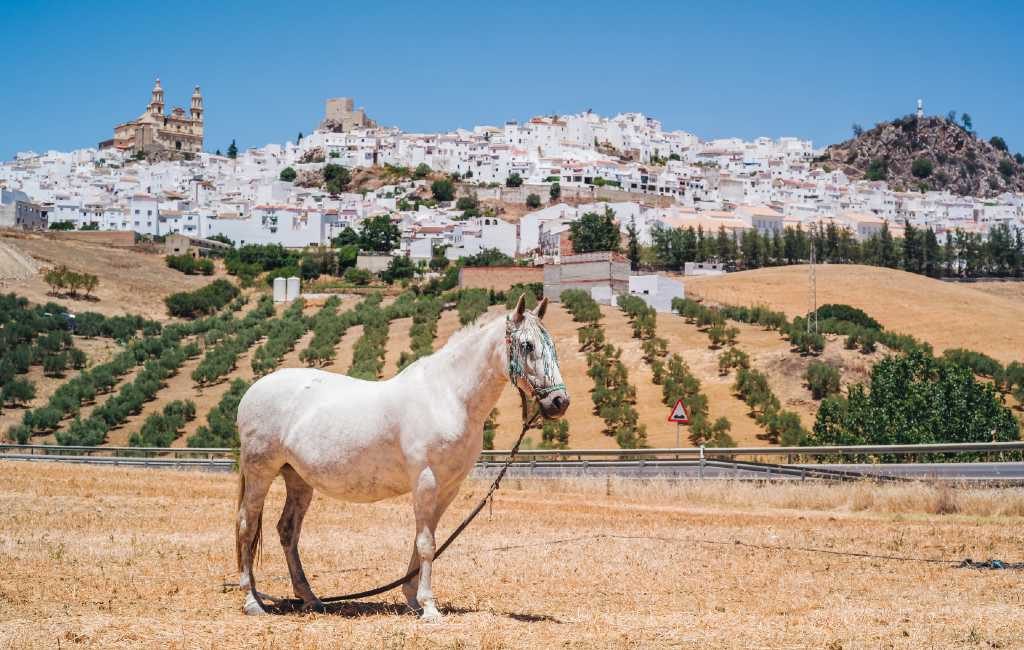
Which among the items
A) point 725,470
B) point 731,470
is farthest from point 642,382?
point 731,470

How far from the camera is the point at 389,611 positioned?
28.5 feet

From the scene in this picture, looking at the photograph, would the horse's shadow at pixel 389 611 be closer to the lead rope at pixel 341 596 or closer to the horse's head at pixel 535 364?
the lead rope at pixel 341 596

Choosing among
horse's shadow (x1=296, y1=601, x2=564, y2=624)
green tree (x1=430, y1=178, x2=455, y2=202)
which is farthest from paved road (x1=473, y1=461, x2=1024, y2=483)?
green tree (x1=430, y1=178, x2=455, y2=202)

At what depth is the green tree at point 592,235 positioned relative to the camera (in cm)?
11081

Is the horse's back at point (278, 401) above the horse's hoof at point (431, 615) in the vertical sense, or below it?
above

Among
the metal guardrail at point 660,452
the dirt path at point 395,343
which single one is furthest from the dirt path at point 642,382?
the dirt path at point 395,343

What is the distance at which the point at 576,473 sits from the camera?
81.0 feet

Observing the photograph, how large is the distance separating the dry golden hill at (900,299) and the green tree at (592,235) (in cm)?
1096

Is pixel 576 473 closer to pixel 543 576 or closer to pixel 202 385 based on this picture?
pixel 543 576

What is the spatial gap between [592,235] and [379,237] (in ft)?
91.3

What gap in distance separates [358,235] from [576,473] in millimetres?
108221

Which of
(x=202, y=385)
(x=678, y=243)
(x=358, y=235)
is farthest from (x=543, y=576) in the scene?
(x=358, y=235)

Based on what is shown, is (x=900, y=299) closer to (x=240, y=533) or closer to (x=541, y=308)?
(x=541, y=308)

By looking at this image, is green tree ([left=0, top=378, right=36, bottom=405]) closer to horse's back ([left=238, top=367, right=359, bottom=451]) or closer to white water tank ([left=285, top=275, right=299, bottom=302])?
white water tank ([left=285, top=275, right=299, bottom=302])
